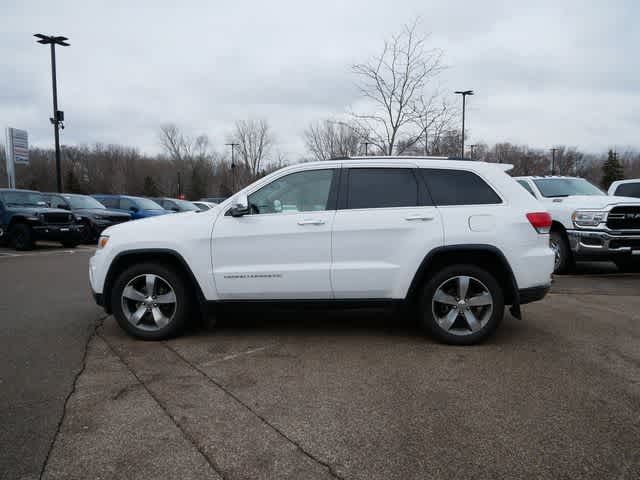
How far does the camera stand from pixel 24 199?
14.6 meters

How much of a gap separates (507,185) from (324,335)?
2.42m

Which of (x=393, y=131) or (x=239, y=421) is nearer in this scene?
(x=239, y=421)

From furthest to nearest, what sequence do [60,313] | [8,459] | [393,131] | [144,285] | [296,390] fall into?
1. [393,131]
2. [60,313]
3. [144,285]
4. [296,390]
5. [8,459]

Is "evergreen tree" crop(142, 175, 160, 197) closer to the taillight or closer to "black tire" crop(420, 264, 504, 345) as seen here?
"black tire" crop(420, 264, 504, 345)

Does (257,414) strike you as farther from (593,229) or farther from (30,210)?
(30,210)

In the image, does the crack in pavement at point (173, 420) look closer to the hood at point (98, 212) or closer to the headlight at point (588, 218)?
the headlight at point (588, 218)

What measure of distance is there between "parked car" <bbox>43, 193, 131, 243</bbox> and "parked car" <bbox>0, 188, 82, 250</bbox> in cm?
109

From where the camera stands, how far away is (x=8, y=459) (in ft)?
8.91

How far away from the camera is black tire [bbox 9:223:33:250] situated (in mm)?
13695

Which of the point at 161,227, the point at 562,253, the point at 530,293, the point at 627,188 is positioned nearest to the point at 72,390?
the point at 161,227

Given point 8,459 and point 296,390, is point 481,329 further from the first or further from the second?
point 8,459

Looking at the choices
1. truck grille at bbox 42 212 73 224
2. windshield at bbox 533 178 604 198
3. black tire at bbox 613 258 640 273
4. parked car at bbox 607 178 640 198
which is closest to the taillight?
windshield at bbox 533 178 604 198

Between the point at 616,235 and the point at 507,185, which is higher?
the point at 507,185

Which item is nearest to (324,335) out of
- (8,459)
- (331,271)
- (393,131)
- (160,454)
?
(331,271)
